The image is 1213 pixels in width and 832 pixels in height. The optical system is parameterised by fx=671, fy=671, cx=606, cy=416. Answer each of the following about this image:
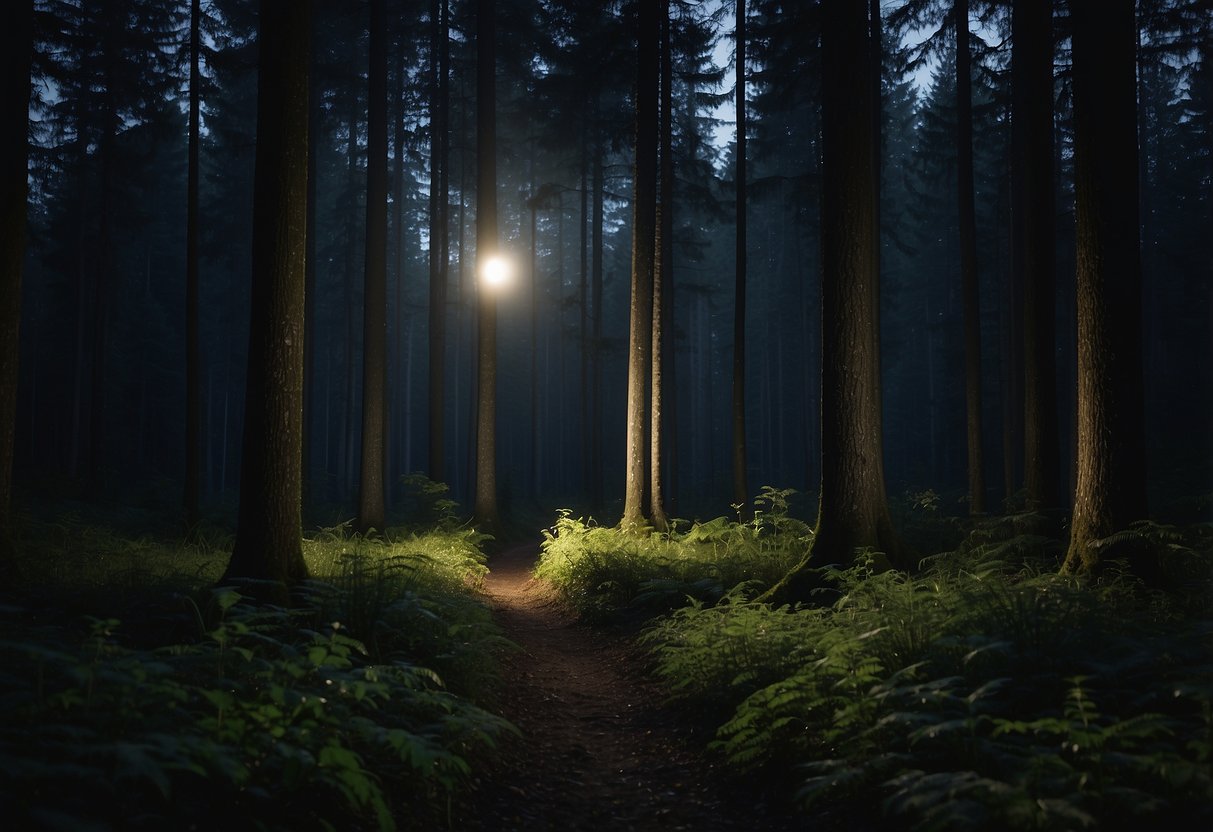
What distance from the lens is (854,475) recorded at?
823 centimetres

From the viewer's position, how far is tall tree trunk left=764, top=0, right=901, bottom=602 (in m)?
8.23

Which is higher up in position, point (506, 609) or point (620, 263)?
point (620, 263)


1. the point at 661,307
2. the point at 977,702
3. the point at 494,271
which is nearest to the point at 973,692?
the point at 977,702

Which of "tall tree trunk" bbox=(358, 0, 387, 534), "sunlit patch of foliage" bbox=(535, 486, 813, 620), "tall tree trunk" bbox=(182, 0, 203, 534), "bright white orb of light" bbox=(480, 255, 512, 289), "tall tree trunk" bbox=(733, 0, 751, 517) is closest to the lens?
"sunlit patch of foliage" bbox=(535, 486, 813, 620)

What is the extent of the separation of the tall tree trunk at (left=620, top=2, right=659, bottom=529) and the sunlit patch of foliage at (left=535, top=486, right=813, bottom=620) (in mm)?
1391

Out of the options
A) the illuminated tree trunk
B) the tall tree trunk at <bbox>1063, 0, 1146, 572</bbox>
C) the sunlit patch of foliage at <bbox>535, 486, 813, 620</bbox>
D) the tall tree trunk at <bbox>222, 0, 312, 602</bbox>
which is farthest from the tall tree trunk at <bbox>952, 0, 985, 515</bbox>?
the tall tree trunk at <bbox>222, 0, 312, 602</bbox>

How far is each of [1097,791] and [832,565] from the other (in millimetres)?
4598

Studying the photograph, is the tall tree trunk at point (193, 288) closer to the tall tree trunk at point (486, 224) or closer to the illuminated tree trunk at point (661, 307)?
the tall tree trunk at point (486, 224)

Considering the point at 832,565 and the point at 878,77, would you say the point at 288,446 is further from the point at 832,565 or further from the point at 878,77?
the point at 878,77

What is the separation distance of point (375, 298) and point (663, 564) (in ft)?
32.9

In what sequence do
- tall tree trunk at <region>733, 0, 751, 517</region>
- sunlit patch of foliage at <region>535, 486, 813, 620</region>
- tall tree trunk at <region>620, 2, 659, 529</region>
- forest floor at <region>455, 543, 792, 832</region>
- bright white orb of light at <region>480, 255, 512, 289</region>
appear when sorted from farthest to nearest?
bright white orb of light at <region>480, 255, 512, 289</region>, tall tree trunk at <region>733, 0, 751, 517</region>, tall tree trunk at <region>620, 2, 659, 529</region>, sunlit patch of foliage at <region>535, 486, 813, 620</region>, forest floor at <region>455, 543, 792, 832</region>

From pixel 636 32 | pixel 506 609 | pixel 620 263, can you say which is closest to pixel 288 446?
pixel 506 609

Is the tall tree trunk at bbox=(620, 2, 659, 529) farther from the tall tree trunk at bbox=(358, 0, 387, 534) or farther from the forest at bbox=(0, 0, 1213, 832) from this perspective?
the tall tree trunk at bbox=(358, 0, 387, 534)

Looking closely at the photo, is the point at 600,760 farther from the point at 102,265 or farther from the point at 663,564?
the point at 102,265
